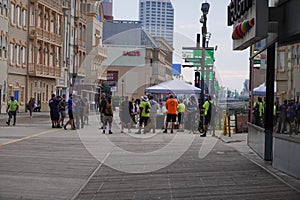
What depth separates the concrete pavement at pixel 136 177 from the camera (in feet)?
34.9

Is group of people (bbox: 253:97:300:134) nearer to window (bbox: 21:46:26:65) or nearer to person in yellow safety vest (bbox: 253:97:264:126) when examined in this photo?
person in yellow safety vest (bbox: 253:97:264:126)

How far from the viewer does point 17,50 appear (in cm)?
5766

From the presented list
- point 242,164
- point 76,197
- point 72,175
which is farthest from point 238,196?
point 242,164

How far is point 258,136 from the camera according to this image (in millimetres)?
17828

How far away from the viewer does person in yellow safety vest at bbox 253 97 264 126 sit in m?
17.9

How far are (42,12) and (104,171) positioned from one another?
5208 cm

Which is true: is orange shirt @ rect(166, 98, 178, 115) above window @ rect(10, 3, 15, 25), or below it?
below

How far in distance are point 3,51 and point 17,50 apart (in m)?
4.34

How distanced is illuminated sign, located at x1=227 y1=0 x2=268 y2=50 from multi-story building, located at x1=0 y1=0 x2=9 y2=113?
3647 centimetres

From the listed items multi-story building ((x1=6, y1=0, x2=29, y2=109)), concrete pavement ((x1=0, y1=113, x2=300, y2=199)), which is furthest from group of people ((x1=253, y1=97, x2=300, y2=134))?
multi-story building ((x1=6, y1=0, x2=29, y2=109))

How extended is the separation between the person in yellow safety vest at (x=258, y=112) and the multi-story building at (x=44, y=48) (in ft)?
143

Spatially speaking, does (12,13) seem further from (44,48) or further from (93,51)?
(93,51)

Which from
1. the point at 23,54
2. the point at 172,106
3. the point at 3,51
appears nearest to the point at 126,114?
the point at 172,106

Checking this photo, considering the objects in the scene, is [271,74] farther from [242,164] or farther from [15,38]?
[15,38]
